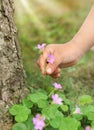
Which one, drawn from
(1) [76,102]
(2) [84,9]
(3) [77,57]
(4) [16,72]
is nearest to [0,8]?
(4) [16,72]

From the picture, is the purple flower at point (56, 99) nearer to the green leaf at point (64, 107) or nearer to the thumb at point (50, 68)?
the green leaf at point (64, 107)

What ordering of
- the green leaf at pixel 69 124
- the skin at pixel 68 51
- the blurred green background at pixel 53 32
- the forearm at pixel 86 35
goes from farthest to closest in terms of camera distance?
the blurred green background at pixel 53 32, the forearm at pixel 86 35, the skin at pixel 68 51, the green leaf at pixel 69 124

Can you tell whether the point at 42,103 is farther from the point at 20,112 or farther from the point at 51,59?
the point at 51,59

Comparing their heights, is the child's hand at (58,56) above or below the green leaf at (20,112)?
above

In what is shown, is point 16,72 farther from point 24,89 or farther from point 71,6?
point 71,6

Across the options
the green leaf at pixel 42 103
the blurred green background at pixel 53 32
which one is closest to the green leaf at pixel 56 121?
the green leaf at pixel 42 103

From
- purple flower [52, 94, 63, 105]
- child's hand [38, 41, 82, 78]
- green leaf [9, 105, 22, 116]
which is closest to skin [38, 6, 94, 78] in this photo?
child's hand [38, 41, 82, 78]
